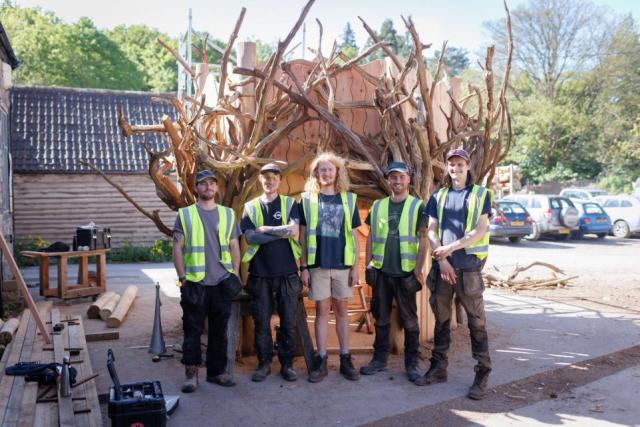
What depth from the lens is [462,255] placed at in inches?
207

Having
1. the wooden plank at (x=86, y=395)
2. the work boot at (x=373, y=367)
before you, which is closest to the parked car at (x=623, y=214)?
the work boot at (x=373, y=367)

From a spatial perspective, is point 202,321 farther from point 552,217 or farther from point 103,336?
point 552,217

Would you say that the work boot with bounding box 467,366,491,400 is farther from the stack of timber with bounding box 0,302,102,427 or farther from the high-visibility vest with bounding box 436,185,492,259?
the stack of timber with bounding box 0,302,102,427

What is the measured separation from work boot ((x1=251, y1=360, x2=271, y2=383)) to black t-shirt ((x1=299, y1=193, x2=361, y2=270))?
41.1 inches

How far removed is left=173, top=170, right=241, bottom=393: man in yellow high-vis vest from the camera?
5262 millimetres

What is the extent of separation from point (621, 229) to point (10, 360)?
2293 centimetres

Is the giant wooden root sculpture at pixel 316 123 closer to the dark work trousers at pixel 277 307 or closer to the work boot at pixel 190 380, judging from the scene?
the dark work trousers at pixel 277 307

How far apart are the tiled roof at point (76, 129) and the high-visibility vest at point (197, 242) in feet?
44.4

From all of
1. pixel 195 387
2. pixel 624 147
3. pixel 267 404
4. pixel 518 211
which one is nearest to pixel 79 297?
pixel 195 387

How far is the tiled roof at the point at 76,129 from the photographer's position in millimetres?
17812

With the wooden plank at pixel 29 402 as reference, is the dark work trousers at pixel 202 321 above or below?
above

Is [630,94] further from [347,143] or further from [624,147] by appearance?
[347,143]

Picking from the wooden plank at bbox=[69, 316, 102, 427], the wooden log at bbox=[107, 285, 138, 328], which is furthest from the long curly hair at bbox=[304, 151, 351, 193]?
the wooden log at bbox=[107, 285, 138, 328]

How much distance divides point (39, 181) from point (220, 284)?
46.9 ft
